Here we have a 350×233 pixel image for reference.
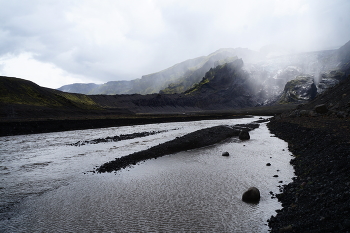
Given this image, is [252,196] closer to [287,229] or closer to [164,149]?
[287,229]

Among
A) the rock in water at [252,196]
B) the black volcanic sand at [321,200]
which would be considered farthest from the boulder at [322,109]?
the rock in water at [252,196]

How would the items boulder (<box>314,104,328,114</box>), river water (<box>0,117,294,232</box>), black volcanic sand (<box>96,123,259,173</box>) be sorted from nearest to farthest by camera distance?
river water (<box>0,117,294,232</box>) → black volcanic sand (<box>96,123,259,173</box>) → boulder (<box>314,104,328,114</box>)

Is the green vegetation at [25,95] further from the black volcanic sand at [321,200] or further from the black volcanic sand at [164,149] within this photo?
the black volcanic sand at [321,200]

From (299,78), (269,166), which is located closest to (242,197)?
(269,166)

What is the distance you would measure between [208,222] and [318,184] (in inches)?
248

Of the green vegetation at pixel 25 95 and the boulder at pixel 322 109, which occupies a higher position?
the green vegetation at pixel 25 95

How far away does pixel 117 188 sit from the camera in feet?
46.1

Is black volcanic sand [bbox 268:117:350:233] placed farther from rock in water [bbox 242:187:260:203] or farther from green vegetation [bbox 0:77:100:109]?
green vegetation [bbox 0:77:100:109]

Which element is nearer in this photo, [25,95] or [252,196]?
[252,196]

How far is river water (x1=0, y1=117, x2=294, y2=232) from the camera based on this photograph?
948 cm

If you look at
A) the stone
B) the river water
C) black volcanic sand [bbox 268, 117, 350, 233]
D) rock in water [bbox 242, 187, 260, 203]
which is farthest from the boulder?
the stone

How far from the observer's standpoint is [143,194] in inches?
514

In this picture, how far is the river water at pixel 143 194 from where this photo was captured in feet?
31.1

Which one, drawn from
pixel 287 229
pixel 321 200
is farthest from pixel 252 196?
pixel 287 229
